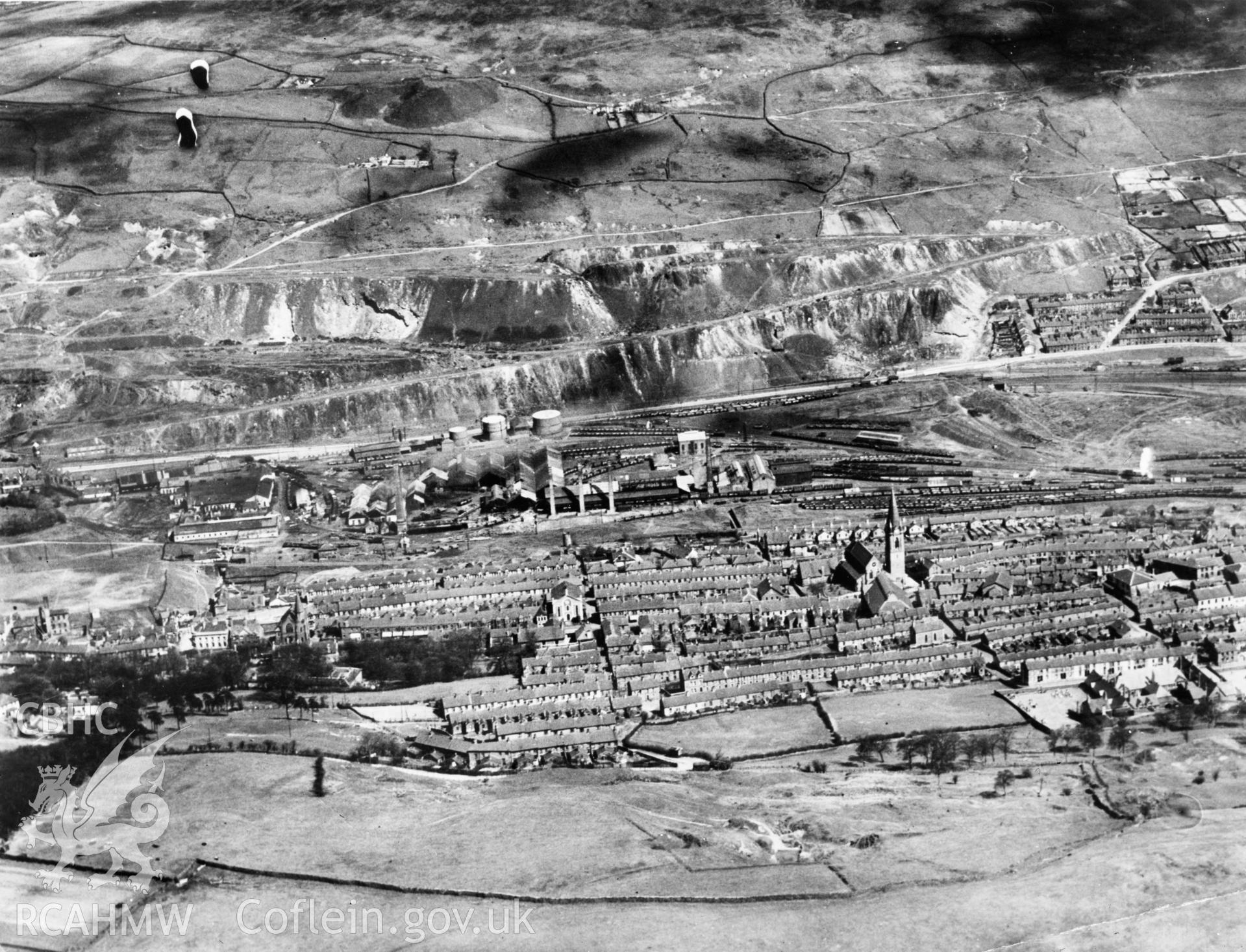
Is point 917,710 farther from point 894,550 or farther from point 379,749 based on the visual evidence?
point 379,749

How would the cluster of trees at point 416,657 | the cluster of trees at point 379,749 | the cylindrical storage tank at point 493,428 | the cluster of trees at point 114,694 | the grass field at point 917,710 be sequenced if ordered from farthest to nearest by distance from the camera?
1. the cylindrical storage tank at point 493,428
2. the cluster of trees at point 416,657
3. the grass field at point 917,710
4. the cluster of trees at point 379,749
5. the cluster of trees at point 114,694

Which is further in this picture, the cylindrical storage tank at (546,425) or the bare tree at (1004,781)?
the cylindrical storage tank at (546,425)

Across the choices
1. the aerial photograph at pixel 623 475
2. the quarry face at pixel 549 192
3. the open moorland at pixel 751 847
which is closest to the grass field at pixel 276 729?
the aerial photograph at pixel 623 475

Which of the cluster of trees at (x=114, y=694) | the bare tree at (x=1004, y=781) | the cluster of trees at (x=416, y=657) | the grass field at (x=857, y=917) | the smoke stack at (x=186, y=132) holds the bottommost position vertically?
the cluster of trees at (x=416, y=657)

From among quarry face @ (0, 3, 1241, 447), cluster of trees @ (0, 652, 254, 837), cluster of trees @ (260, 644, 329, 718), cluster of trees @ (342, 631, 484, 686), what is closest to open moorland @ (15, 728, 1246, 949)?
cluster of trees @ (0, 652, 254, 837)

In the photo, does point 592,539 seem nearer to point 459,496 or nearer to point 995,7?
point 459,496

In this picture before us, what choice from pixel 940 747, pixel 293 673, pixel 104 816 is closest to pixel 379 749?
pixel 293 673

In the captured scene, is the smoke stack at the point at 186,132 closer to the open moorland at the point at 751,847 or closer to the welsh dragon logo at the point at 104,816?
the welsh dragon logo at the point at 104,816
